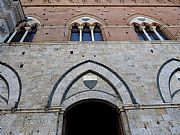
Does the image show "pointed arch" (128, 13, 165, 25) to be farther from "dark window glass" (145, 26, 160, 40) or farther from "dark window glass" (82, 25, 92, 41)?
"dark window glass" (82, 25, 92, 41)

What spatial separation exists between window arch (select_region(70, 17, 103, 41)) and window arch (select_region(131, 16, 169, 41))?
1.45 meters

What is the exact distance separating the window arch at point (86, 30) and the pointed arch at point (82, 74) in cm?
187

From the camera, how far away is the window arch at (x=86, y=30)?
8.21 metres

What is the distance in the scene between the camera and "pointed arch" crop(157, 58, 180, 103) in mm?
5677

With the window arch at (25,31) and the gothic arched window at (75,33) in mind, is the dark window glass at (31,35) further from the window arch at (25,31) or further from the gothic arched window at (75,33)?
the gothic arched window at (75,33)

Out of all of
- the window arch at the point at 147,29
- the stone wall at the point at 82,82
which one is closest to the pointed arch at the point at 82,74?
the stone wall at the point at 82,82

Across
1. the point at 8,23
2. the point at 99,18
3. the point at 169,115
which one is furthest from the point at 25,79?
the point at 99,18

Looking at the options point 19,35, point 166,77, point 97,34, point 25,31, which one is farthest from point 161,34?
point 19,35

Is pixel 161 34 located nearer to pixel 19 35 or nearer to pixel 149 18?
pixel 149 18

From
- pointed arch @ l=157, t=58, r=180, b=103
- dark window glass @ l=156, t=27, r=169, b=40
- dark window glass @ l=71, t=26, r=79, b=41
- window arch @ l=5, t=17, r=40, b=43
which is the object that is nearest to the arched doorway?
pointed arch @ l=157, t=58, r=180, b=103

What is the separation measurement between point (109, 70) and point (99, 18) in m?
3.65

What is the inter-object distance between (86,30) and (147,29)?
2325mm

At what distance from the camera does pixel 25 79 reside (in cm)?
596

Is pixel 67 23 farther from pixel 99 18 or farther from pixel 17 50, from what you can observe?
pixel 17 50
